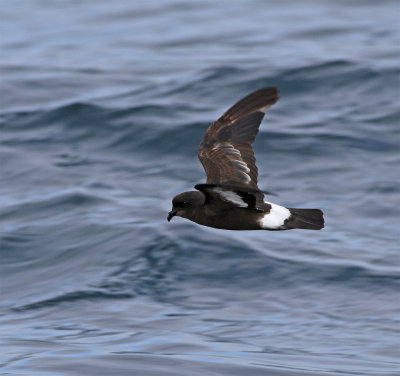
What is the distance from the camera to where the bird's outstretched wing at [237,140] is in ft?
24.7

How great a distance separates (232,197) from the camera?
6832 millimetres

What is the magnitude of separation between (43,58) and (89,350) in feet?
35.0

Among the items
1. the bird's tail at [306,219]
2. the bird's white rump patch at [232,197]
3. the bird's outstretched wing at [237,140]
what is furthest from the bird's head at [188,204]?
the bird's tail at [306,219]

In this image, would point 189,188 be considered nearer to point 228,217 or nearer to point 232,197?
point 228,217

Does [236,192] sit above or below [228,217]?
above

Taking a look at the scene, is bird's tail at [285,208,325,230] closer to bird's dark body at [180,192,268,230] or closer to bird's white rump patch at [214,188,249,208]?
bird's dark body at [180,192,268,230]

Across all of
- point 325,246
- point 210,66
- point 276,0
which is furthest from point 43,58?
point 325,246

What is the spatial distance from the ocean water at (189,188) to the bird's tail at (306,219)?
59.6 inches

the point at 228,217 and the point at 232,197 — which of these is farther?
the point at 228,217

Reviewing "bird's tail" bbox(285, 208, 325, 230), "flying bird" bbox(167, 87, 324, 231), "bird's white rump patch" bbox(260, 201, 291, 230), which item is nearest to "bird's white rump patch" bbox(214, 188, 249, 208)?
"flying bird" bbox(167, 87, 324, 231)

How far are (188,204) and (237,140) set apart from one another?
93 cm

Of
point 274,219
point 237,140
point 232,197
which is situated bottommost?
point 274,219

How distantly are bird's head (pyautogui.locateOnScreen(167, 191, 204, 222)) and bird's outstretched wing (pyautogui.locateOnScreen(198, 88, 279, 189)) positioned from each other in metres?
0.39

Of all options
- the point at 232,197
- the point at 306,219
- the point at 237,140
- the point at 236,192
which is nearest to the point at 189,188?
the point at 237,140
